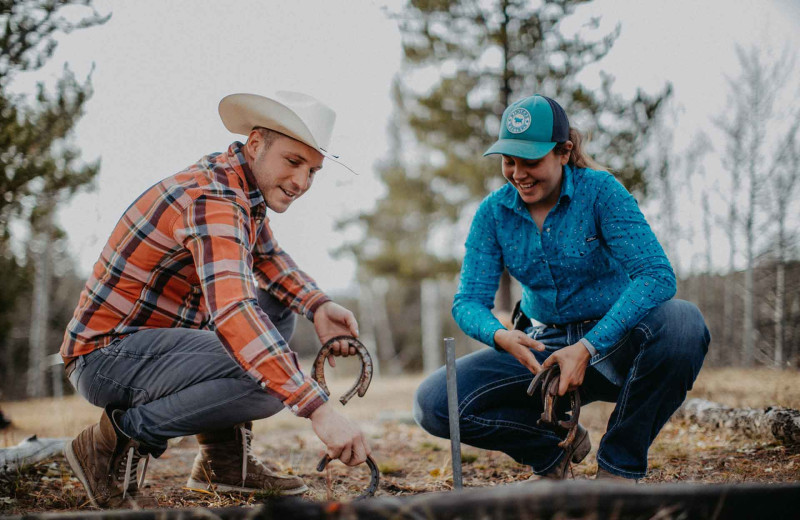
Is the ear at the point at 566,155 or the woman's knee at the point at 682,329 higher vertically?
the ear at the point at 566,155

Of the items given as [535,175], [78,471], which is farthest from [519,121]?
[78,471]

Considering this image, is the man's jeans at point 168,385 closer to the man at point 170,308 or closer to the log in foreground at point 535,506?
the man at point 170,308

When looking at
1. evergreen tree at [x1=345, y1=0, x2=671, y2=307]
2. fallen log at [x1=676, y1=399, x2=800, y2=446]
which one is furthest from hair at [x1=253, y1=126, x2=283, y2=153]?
evergreen tree at [x1=345, y1=0, x2=671, y2=307]

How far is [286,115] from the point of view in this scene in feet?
8.33

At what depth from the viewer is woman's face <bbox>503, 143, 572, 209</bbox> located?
2.78 meters

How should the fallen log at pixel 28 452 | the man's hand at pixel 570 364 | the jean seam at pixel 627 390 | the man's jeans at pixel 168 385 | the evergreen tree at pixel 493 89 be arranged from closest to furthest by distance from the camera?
1. the man's hand at pixel 570 364
2. the man's jeans at pixel 168 385
3. the jean seam at pixel 627 390
4. the fallen log at pixel 28 452
5. the evergreen tree at pixel 493 89

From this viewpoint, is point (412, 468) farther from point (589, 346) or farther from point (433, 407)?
point (589, 346)

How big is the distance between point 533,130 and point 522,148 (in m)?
0.10

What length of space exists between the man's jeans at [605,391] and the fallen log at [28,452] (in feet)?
7.32

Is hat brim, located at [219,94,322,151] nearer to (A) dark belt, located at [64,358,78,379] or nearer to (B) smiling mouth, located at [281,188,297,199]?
(B) smiling mouth, located at [281,188,297,199]

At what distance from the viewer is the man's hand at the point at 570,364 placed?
2451 mm

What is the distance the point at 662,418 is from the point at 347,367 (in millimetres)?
25776

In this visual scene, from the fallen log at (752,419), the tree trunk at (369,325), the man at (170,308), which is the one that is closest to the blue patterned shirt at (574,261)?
the man at (170,308)

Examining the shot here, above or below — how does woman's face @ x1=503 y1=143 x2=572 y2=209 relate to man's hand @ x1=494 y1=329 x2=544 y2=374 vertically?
above
